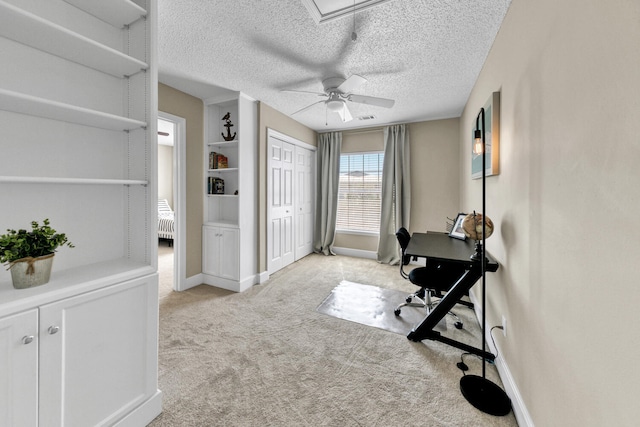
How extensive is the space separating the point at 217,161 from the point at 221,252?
50.6 inches

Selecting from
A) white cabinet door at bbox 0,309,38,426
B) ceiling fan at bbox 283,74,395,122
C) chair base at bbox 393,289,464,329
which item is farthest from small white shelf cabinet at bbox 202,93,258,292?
white cabinet door at bbox 0,309,38,426

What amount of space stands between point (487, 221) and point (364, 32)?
1.77 meters

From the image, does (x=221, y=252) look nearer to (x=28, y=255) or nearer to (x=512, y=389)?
(x=28, y=255)

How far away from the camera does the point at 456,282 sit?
222 cm

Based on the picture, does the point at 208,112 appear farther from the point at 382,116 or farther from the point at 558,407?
the point at 558,407

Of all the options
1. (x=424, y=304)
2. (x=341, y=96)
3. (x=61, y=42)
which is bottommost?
(x=424, y=304)

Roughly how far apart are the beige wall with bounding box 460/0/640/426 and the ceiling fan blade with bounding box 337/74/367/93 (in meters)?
1.14

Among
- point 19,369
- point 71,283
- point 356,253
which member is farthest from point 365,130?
point 19,369

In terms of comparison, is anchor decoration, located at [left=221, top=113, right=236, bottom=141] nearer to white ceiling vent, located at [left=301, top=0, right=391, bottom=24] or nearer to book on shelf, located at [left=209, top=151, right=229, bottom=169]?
book on shelf, located at [left=209, top=151, right=229, bottom=169]

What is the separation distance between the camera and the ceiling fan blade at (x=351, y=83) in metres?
2.34

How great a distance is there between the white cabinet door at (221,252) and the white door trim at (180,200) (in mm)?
299

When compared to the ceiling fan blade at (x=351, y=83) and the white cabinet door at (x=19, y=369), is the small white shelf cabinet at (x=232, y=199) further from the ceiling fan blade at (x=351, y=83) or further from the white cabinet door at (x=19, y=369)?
the white cabinet door at (x=19, y=369)

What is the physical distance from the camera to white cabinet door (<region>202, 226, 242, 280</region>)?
11.1 feet

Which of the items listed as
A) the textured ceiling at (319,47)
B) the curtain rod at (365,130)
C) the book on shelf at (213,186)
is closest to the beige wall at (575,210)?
the textured ceiling at (319,47)
